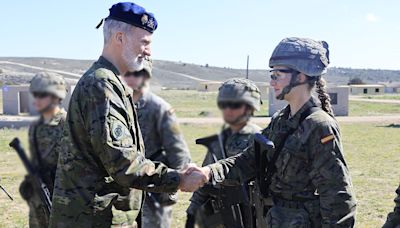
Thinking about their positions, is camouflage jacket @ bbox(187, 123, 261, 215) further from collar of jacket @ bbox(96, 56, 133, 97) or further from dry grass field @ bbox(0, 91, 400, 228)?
collar of jacket @ bbox(96, 56, 133, 97)

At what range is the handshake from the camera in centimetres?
342

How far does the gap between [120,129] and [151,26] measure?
0.79m

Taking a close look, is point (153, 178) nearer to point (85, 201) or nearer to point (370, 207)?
point (85, 201)

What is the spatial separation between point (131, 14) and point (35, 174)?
1.57 meters

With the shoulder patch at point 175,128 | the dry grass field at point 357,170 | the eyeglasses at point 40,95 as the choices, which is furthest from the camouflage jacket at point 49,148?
the shoulder patch at point 175,128

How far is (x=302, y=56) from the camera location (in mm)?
3590

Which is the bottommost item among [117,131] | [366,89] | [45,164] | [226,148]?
[366,89]

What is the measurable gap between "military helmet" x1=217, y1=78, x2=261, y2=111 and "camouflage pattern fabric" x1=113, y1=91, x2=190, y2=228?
1161 millimetres

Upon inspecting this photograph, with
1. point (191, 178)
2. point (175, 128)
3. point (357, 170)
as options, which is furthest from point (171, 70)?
point (191, 178)

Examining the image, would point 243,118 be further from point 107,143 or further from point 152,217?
point 152,217

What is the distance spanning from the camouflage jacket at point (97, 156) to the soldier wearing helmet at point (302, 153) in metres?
0.64

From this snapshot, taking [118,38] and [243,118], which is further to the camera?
[118,38]

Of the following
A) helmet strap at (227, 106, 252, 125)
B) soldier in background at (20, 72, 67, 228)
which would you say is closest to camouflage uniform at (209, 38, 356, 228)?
helmet strap at (227, 106, 252, 125)

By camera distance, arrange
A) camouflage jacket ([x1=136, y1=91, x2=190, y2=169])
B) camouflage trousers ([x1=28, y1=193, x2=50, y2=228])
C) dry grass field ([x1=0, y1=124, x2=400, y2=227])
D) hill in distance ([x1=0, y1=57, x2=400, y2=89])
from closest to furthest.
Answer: dry grass field ([x1=0, y1=124, x2=400, y2=227]), camouflage jacket ([x1=136, y1=91, x2=190, y2=169]), camouflage trousers ([x1=28, y1=193, x2=50, y2=228]), hill in distance ([x1=0, y1=57, x2=400, y2=89])
